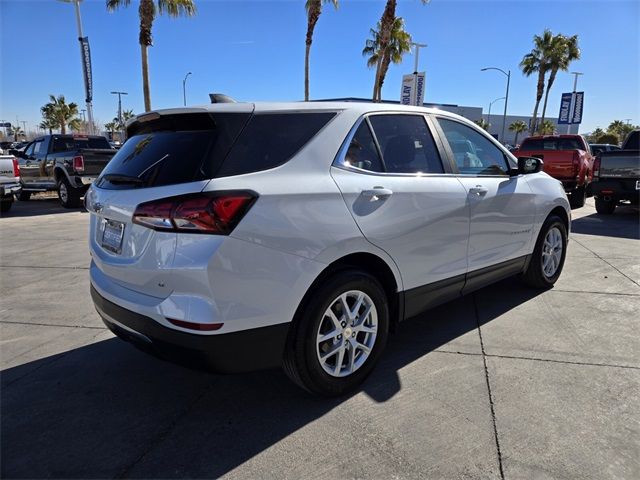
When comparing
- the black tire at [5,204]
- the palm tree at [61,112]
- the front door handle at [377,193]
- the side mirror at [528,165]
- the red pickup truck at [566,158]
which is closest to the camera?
the front door handle at [377,193]

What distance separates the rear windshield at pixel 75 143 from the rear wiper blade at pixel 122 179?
1159 cm

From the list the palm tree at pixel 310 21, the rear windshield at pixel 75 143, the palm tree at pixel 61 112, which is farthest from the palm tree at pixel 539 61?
the palm tree at pixel 61 112

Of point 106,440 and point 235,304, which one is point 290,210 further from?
point 106,440

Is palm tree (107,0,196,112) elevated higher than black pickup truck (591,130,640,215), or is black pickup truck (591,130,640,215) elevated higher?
palm tree (107,0,196,112)

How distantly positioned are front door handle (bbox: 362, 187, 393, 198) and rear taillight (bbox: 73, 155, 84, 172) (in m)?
10.8

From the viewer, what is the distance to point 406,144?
331 cm

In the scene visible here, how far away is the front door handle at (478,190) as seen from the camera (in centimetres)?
361

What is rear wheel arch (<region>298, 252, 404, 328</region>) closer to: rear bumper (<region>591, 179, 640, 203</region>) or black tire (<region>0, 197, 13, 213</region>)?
rear bumper (<region>591, 179, 640, 203</region>)

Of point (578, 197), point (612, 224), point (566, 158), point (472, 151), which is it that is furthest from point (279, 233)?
point (578, 197)

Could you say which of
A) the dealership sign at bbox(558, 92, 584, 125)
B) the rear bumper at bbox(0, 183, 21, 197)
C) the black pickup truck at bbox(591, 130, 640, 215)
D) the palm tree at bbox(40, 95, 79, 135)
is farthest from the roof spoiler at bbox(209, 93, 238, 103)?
the palm tree at bbox(40, 95, 79, 135)

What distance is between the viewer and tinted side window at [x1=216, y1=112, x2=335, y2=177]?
7.81ft

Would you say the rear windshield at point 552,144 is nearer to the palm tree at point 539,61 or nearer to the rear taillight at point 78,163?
the rear taillight at point 78,163

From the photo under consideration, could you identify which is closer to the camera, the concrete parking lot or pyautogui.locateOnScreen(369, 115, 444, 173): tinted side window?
the concrete parking lot

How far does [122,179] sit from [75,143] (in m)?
12.2
